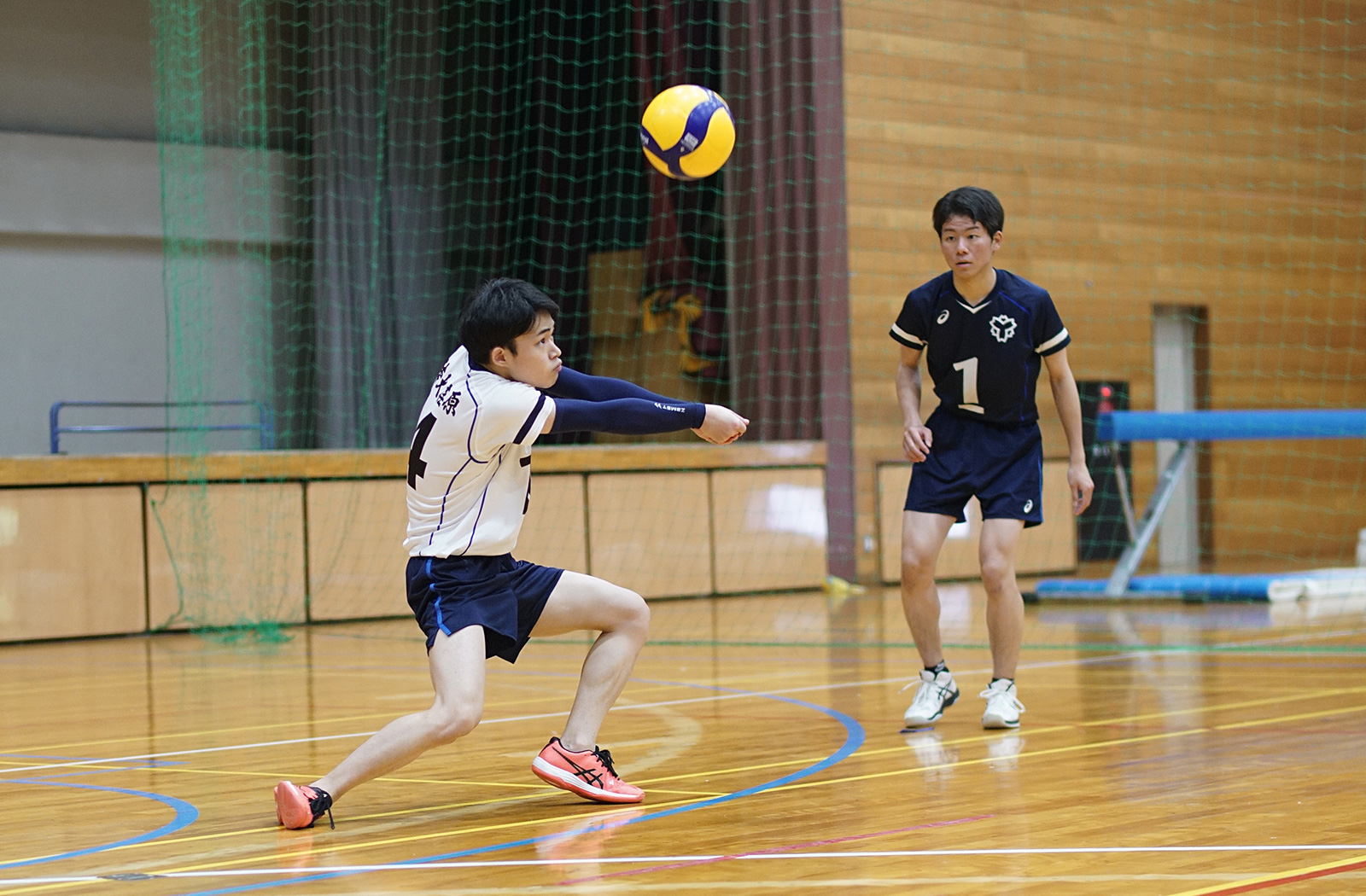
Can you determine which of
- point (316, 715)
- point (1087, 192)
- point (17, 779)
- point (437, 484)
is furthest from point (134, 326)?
point (437, 484)

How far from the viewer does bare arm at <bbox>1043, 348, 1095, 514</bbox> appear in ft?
15.2

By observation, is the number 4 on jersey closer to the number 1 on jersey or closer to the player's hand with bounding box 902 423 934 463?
the player's hand with bounding box 902 423 934 463

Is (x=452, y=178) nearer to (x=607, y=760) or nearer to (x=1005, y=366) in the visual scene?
(x=1005, y=366)

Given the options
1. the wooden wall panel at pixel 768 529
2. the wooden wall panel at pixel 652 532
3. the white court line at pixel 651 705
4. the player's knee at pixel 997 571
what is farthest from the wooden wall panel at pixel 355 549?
the player's knee at pixel 997 571

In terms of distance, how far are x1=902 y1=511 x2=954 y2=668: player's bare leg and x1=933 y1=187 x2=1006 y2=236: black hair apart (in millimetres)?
889

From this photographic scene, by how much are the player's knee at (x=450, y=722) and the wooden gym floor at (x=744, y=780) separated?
0.20 metres

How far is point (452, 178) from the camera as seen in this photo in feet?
50.7

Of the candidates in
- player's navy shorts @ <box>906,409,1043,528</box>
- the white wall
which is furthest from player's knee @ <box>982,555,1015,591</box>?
the white wall

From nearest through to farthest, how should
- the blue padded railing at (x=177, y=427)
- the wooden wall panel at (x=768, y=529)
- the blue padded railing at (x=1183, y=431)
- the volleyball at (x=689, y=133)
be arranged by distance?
the volleyball at (x=689, y=133)
the blue padded railing at (x=177, y=427)
the blue padded railing at (x=1183, y=431)
the wooden wall panel at (x=768, y=529)

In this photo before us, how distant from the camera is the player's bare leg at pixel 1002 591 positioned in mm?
4562

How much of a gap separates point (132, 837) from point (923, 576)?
94.9 inches

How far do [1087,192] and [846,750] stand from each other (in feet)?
30.0

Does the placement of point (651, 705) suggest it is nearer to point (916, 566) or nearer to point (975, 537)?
point (916, 566)

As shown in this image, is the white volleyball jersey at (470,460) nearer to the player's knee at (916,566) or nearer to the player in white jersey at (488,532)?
the player in white jersey at (488,532)
